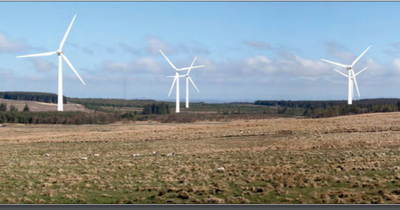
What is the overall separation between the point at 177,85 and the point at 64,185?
340 feet

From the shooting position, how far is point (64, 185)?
64.3 feet

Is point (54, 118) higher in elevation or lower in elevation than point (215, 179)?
lower

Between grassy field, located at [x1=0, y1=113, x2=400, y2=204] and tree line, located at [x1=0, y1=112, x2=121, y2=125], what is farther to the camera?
tree line, located at [x1=0, y1=112, x2=121, y2=125]

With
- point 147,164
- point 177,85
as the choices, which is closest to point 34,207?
point 147,164

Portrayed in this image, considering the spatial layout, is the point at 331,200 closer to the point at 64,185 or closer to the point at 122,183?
the point at 122,183

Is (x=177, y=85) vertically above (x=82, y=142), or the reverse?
(x=177, y=85)

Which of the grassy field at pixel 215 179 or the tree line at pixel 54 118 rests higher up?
the grassy field at pixel 215 179

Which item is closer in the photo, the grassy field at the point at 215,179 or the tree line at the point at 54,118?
the grassy field at the point at 215,179

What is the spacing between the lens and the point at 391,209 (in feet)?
45.2

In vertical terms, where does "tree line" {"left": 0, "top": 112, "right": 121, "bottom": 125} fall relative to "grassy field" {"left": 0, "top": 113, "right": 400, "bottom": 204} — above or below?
below

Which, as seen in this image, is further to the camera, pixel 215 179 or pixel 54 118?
pixel 54 118

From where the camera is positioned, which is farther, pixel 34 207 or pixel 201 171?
pixel 201 171

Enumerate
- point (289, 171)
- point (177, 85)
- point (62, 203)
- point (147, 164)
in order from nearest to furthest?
1. point (62, 203)
2. point (289, 171)
3. point (147, 164)
4. point (177, 85)

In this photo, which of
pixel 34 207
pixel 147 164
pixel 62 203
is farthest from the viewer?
pixel 147 164
